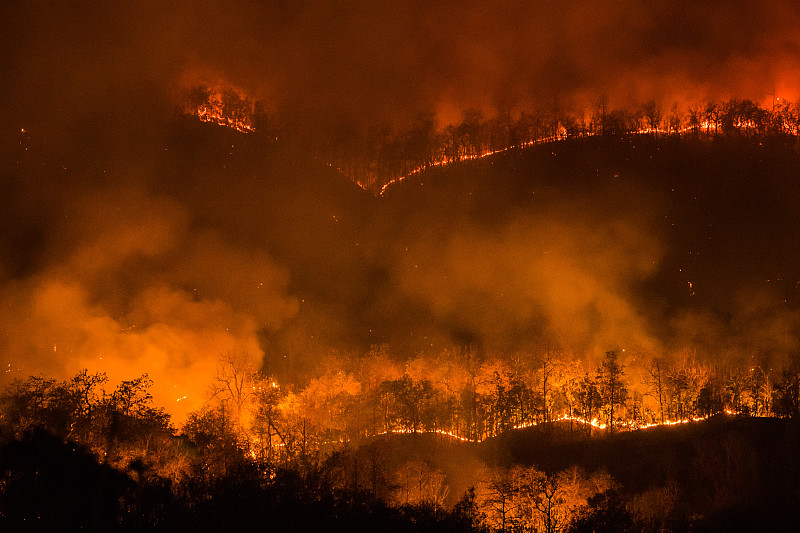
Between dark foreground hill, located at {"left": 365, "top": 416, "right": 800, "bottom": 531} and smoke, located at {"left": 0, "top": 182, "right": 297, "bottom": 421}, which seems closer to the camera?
dark foreground hill, located at {"left": 365, "top": 416, "right": 800, "bottom": 531}

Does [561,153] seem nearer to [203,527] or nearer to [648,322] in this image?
[648,322]

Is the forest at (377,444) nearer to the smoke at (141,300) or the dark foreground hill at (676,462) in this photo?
the dark foreground hill at (676,462)

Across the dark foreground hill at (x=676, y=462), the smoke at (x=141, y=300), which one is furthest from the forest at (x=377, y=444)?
the smoke at (x=141, y=300)

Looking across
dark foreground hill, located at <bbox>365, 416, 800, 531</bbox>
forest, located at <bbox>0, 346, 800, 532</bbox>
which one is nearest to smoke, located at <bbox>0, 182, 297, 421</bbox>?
forest, located at <bbox>0, 346, 800, 532</bbox>

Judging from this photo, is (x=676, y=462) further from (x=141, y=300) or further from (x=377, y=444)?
(x=141, y=300)

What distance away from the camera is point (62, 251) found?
223 ft

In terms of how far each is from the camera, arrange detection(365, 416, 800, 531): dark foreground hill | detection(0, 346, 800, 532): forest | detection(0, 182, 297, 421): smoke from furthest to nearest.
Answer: detection(0, 182, 297, 421): smoke → detection(365, 416, 800, 531): dark foreground hill → detection(0, 346, 800, 532): forest

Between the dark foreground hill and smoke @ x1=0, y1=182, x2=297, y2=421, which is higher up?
smoke @ x1=0, y1=182, x2=297, y2=421

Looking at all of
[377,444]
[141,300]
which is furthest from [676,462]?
[141,300]

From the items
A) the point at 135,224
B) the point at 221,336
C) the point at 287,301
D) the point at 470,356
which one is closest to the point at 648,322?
the point at 470,356

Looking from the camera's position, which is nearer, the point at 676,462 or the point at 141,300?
the point at 676,462

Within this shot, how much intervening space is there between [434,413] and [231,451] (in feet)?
81.5

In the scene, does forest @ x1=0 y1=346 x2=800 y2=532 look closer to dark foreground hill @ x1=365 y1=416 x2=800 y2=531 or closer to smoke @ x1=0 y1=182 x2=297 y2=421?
dark foreground hill @ x1=365 y1=416 x2=800 y2=531

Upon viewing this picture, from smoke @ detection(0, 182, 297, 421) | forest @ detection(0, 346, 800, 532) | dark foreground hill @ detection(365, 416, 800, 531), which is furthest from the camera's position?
smoke @ detection(0, 182, 297, 421)
